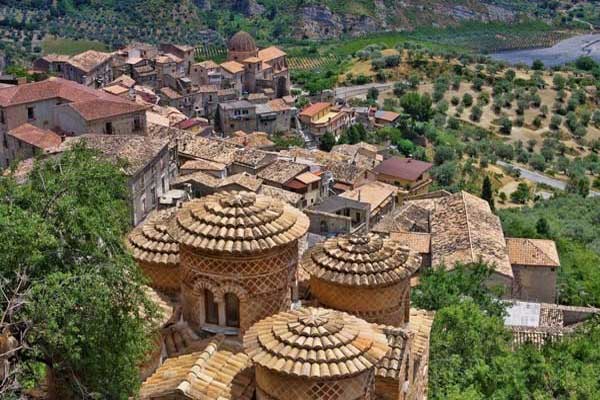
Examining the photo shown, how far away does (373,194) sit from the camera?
164ft

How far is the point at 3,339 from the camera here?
12.9 meters

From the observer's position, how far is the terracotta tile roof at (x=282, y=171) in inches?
1938

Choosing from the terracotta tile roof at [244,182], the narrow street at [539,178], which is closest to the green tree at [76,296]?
the terracotta tile roof at [244,182]

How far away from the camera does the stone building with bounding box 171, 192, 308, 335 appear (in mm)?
13812

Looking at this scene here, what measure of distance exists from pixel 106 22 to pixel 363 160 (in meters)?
85.7

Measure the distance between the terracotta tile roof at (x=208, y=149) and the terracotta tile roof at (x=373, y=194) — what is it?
29.1 ft

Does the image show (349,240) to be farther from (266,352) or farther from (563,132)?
(563,132)

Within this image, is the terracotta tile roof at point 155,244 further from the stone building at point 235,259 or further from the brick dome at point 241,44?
the brick dome at point 241,44

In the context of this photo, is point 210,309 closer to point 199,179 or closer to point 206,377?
point 206,377

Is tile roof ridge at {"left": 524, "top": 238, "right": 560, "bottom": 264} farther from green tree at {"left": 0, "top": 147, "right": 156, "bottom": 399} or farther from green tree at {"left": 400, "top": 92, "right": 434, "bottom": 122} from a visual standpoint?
green tree at {"left": 400, "top": 92, "right": 434, "bottom": 122}

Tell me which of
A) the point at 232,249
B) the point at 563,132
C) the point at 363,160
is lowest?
the point at 563,132

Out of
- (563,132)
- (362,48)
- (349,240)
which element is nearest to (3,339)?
(349,240)

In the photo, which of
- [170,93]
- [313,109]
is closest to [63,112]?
[170,93]

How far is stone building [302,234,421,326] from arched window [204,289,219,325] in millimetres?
2181
